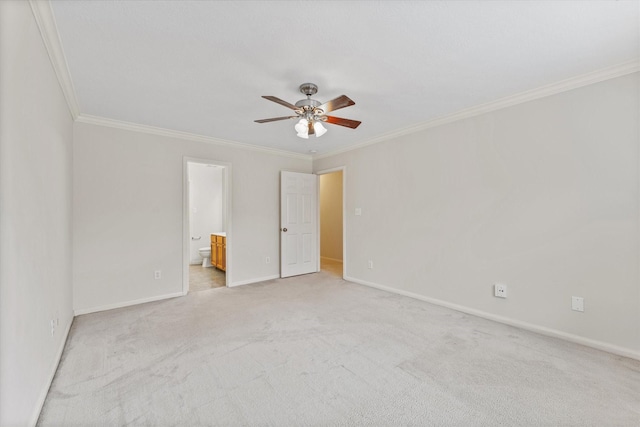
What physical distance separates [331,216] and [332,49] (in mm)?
5350

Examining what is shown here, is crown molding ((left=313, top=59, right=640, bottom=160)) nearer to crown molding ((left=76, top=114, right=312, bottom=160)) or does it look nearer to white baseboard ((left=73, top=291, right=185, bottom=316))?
crown molding ((left=76, top=114, right=312, bottom=160))

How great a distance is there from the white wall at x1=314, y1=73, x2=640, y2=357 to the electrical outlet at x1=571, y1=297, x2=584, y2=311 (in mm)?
38

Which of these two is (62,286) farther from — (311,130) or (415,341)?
(415,341)

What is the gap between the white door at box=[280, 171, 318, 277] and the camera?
507 centimetres

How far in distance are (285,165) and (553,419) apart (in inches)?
180

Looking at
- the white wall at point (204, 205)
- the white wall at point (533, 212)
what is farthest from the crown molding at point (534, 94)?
the white wall at point (204, 205)

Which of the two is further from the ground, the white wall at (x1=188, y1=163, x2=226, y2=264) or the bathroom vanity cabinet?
the white wall at (x1=188, y1=163, x2=226, y2=264)

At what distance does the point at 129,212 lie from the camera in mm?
3639

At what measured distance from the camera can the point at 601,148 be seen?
2.42 metres

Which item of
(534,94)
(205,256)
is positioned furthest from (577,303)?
(205,256)

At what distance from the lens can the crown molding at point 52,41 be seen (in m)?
1.61

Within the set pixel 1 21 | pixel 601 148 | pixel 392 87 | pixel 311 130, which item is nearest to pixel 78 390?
pixel 1 21

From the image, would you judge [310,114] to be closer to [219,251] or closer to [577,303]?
[577,303]

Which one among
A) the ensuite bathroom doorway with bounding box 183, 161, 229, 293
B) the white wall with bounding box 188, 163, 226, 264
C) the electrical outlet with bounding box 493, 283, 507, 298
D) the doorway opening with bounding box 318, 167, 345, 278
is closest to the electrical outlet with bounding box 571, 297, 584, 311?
the electrical outlet with bounding box 493, 283, 507, 298
